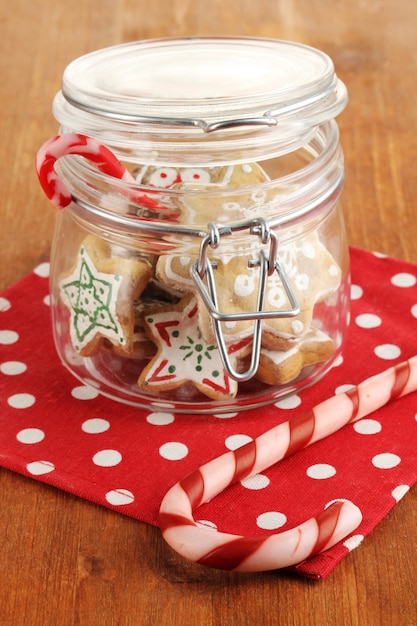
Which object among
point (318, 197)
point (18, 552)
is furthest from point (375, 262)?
point (18, 552)

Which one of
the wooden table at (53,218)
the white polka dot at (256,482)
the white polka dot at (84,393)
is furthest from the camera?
the white polka dot at (84,393)

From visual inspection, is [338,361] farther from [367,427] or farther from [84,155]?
[84,155]

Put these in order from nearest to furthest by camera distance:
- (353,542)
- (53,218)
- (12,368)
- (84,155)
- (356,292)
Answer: (353,542)
(84,155)
(12,368)
(356,292)
(53,218)

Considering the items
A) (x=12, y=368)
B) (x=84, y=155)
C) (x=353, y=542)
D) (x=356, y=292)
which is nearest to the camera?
(x=353, y=542)

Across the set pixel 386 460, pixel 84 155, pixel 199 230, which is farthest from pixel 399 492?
pixel 84 155

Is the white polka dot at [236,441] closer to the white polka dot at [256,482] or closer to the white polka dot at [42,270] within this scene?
the white polka dot at [256,482]

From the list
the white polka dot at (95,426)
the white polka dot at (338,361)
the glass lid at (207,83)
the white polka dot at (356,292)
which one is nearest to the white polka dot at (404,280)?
the white polka dot at (356,292)
